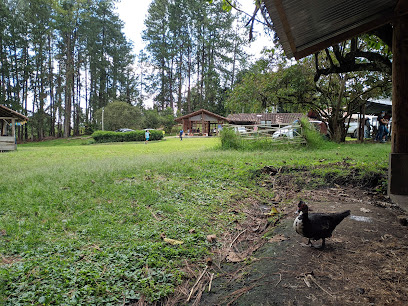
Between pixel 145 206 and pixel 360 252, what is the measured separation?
3148mm

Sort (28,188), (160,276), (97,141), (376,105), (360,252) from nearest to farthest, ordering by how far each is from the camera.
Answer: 1. (160,276)
2. (360,252)
3. (28,188)
4. (376,105)
5. (97,141)

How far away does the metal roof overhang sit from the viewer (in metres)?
3.70

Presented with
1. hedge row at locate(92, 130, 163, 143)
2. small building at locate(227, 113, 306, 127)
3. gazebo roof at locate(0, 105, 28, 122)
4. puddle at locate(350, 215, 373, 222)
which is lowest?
puddle at locate(350, 215, 373, 222)

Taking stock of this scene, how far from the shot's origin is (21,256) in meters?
3.04

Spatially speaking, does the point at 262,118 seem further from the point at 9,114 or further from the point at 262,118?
the point at 9,114

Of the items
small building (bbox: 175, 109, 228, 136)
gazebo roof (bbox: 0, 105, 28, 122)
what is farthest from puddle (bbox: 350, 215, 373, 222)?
small building (bbox: 175, 109, 228, 136)

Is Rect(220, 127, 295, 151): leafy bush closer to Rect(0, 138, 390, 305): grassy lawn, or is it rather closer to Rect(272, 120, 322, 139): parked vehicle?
Rect(272, 120, 322, 139): parked vehicle

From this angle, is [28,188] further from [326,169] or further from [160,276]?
[326,169]

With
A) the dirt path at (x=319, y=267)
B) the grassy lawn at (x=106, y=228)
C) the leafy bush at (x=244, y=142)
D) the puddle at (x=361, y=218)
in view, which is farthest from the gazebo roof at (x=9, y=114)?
the puddle at (x=361, y=218)

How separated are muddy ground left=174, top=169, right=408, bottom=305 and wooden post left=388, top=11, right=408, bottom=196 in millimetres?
616

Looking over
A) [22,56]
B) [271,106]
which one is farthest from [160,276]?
[22,56]

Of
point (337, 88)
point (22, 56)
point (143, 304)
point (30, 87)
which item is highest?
point (22, 56)

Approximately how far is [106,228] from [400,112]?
5061mm

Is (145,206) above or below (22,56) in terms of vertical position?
below
